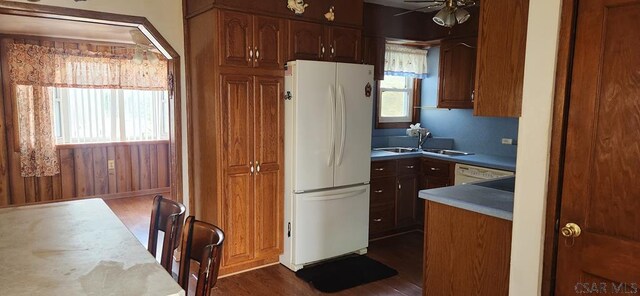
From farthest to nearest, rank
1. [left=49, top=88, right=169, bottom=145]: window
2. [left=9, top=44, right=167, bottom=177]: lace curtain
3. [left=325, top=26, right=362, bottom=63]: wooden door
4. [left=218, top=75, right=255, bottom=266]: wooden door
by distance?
[left=49, top=88, right=169, bottom=145]: window, [left=9, top=44, right=167, bottom=177]: lace curtain, [left=325, top=26, right=362, bottom=63]: wooden door, [left=218, top=75, right=255, bottom=266]: wooden door

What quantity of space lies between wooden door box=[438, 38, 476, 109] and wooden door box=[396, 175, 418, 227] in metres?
0.93

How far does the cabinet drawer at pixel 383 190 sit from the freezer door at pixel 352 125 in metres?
0.43

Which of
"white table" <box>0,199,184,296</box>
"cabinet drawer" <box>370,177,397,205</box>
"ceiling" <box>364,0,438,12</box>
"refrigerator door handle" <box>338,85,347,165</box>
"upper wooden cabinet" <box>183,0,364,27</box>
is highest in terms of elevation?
"ceiling" <box>364,0,438,12</box>

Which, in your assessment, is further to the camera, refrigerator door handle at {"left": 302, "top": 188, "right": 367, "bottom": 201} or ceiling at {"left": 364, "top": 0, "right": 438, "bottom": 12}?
ceiling at {"left": 364, "top": 0, "right": 438, "bottom": 12}

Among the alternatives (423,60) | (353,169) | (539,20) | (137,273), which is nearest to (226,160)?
(353,169)

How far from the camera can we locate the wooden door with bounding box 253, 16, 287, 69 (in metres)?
3.27

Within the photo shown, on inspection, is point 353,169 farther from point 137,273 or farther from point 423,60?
point 137,273

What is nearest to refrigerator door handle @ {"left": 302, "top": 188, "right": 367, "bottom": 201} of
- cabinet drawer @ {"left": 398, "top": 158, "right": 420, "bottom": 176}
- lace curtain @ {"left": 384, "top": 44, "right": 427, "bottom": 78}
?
cabinet drawer @ {"left": 398, "top": 158, "right": 420, "bottom": 176}

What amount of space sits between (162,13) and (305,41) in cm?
116

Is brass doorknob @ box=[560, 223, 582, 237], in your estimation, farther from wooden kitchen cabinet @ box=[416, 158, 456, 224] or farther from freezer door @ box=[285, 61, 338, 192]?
wooden kitchen cabinet @ box=[416, 158, 456, 224]

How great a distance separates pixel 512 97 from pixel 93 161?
5743 mm

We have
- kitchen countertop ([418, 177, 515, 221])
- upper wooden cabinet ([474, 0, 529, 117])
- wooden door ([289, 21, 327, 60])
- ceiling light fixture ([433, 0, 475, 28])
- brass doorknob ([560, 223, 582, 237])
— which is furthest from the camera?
wooden door ([289, 21, 327, 60])

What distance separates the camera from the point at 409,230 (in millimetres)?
4613

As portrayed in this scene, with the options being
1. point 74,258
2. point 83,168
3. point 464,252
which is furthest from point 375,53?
point 83,168
